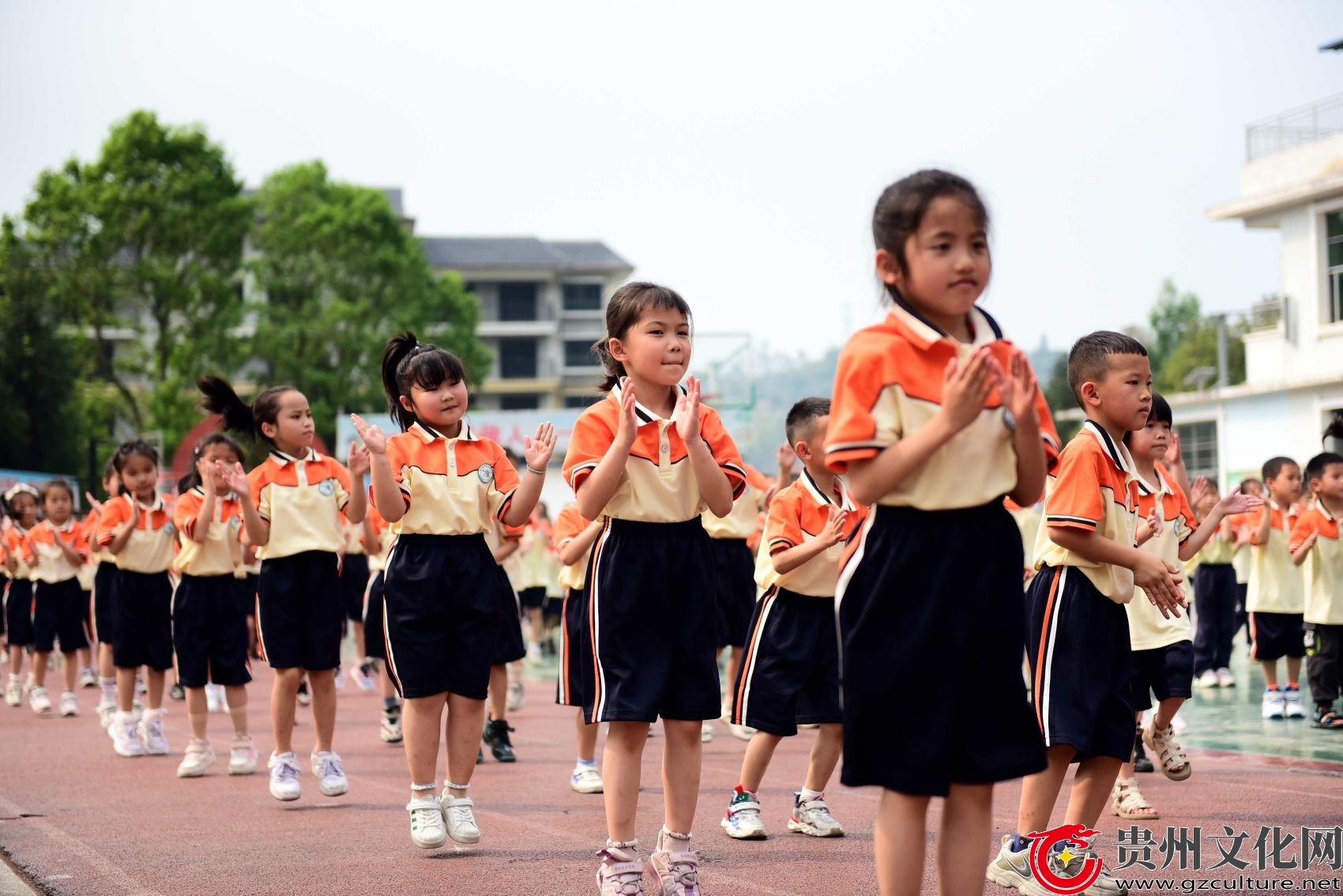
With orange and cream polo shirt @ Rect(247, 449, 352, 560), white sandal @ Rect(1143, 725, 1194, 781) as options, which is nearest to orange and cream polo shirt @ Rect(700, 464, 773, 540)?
orange and cream polo shirt @ Rect(247, 449, 352, 560)

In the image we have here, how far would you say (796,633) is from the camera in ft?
21.0

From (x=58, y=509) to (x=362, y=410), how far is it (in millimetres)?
32406

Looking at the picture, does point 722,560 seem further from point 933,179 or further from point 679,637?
point 933,179

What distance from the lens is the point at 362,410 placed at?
1777 inches

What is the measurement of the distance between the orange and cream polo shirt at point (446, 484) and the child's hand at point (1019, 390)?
9.43 ft

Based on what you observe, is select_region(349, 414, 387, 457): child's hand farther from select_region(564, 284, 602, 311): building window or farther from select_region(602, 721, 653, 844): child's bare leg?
select_region(564, 284, 602, 311): building window

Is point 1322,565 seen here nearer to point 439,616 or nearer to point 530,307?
point 439,616

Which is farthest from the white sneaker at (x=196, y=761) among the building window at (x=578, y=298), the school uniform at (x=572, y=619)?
the building window at (x=578, y=298)

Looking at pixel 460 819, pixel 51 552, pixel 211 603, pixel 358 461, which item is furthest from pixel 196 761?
pixel 51 552

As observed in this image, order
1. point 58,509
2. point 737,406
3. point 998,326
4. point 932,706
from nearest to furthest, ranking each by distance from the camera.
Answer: point 932,706 → point 998,326 → point 58,509 → point 737,406

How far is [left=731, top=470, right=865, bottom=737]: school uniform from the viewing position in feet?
20.6

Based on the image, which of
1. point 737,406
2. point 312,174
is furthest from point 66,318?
point 737,406

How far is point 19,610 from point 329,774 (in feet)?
30.6

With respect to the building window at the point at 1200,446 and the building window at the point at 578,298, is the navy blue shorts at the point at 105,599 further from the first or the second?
the building window at the point at 578,298
